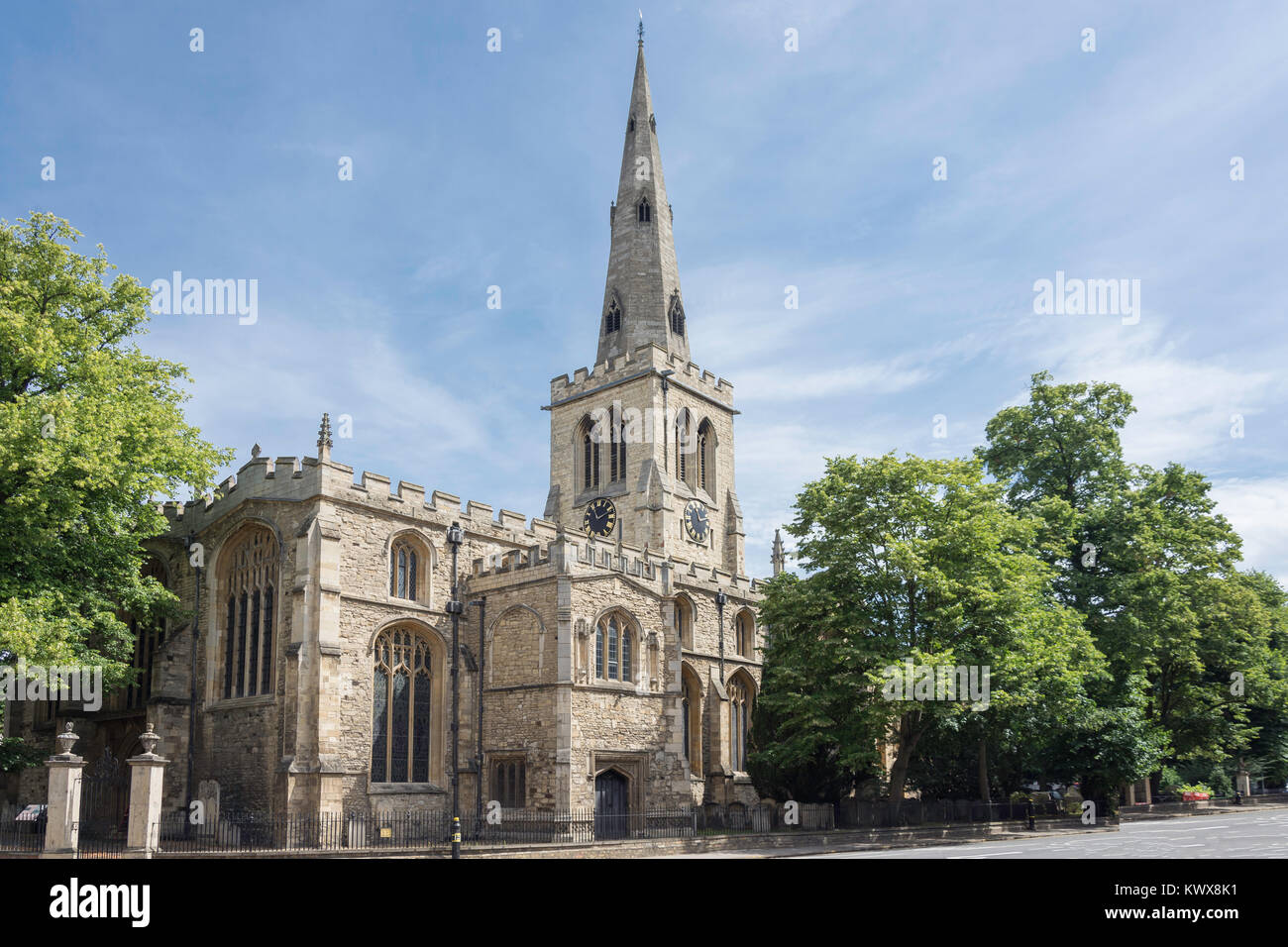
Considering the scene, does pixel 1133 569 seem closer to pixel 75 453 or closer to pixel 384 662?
pixel 384 662

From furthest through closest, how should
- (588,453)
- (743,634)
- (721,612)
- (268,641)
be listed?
(588,453)
(743,634)
(721,612)
(268,641)

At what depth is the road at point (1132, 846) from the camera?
21.4 meters

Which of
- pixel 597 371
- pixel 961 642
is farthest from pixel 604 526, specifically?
pixel 961 642

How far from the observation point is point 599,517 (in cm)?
4828

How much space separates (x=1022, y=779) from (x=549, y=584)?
2165 centimetres

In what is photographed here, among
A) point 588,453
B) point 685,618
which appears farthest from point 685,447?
point 685,618

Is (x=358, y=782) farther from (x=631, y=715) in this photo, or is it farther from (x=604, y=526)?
(x=604, y=526)

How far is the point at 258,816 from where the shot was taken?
2673 centimetres

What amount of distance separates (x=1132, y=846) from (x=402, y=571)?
65.6 ft

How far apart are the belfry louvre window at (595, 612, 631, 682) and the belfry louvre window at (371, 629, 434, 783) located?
197 inches

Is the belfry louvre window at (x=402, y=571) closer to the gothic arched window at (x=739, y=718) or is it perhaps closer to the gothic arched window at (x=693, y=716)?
the gothic arched window at (x=693, y=716)

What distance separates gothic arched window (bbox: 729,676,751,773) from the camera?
37625mm

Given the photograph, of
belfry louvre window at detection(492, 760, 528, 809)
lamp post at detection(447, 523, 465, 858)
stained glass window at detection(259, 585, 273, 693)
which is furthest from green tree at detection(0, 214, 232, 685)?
belfry louvre window at detection(492, 760, 528, 809)

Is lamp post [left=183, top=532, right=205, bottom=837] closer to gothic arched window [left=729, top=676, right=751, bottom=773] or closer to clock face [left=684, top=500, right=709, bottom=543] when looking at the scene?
gothic arched window [left=729, top=676, right=751, bottom=773]
